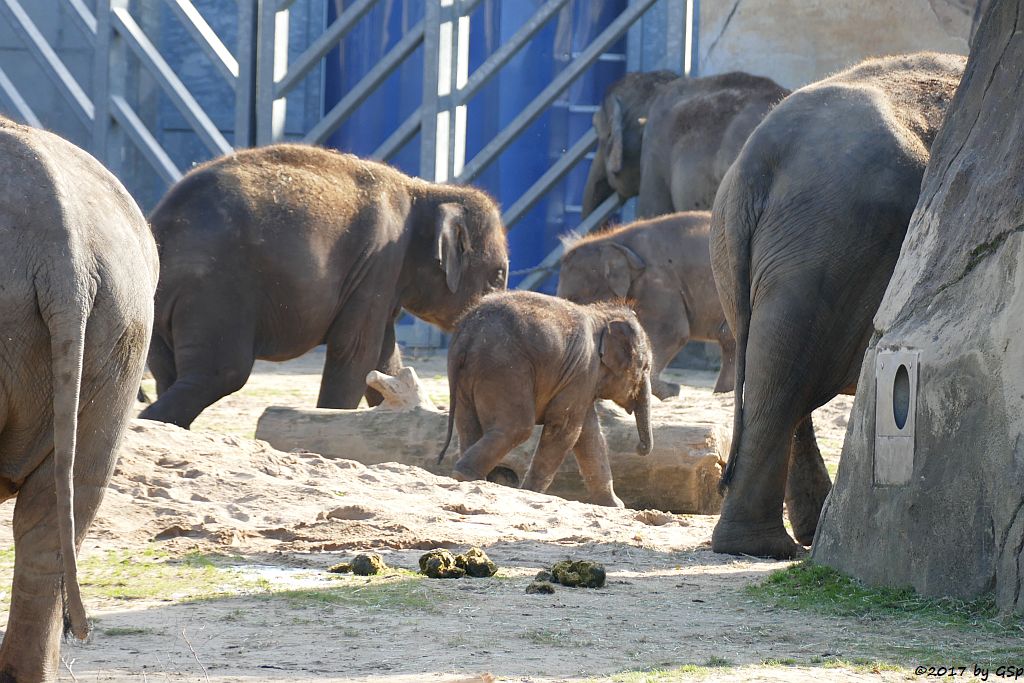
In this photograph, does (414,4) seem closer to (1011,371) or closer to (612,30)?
(612,30)

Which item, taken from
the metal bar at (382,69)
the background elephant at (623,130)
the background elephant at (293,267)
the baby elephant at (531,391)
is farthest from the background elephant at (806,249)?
the metal bar at (382,69)

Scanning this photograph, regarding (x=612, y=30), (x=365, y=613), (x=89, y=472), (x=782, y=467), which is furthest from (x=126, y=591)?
(x=612, y=30)

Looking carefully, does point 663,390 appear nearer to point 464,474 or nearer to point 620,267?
point 620,267

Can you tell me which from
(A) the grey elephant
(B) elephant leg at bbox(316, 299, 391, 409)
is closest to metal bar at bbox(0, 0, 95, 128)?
(B) elephant leg at bbox(316, 299, 391, 409)

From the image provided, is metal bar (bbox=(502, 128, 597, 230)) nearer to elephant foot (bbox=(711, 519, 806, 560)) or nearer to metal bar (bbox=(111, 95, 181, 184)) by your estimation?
metal bar (bbox=(111, 95, 181, 184))

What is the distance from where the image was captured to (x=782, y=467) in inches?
243

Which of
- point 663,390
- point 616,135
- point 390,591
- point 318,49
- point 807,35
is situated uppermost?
point 807,35

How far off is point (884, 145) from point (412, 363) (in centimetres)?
1107

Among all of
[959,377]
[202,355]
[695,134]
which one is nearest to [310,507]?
[202,355]

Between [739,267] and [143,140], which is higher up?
[739,267]

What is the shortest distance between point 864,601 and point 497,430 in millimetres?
3555

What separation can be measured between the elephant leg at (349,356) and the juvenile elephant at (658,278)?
355 cm

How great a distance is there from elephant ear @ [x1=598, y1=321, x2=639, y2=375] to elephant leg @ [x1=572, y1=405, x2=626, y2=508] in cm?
39

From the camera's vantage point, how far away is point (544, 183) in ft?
58.4
